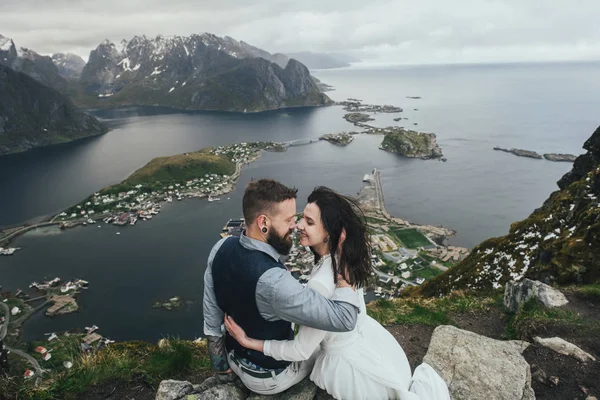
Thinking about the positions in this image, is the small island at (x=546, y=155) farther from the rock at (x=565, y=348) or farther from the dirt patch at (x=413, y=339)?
the rock at (x=565, y=348)

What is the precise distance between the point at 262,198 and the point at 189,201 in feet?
336

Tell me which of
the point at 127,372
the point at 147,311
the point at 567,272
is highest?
the point at 127,372

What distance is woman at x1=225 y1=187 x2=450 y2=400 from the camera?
13.6ft

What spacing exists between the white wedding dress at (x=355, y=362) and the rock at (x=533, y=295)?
23.3 feet

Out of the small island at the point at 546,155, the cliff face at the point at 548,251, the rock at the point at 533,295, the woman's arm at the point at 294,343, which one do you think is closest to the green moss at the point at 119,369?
the woman's arm at the point at 294,343

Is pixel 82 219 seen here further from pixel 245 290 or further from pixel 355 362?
pixel 355 362

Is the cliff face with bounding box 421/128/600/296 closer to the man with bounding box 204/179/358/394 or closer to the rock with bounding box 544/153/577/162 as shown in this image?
the man with bounding box 204/179/358/394

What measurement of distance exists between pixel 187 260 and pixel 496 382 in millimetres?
67913

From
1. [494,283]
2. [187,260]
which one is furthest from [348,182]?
[494,283]

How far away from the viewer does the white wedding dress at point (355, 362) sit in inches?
162

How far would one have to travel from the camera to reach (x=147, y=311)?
5378 centimetres

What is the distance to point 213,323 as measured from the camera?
16.0 ft

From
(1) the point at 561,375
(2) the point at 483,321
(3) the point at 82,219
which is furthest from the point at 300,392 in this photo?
(3) the point at 82,219

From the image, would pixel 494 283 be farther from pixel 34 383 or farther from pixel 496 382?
pixel 34 383
